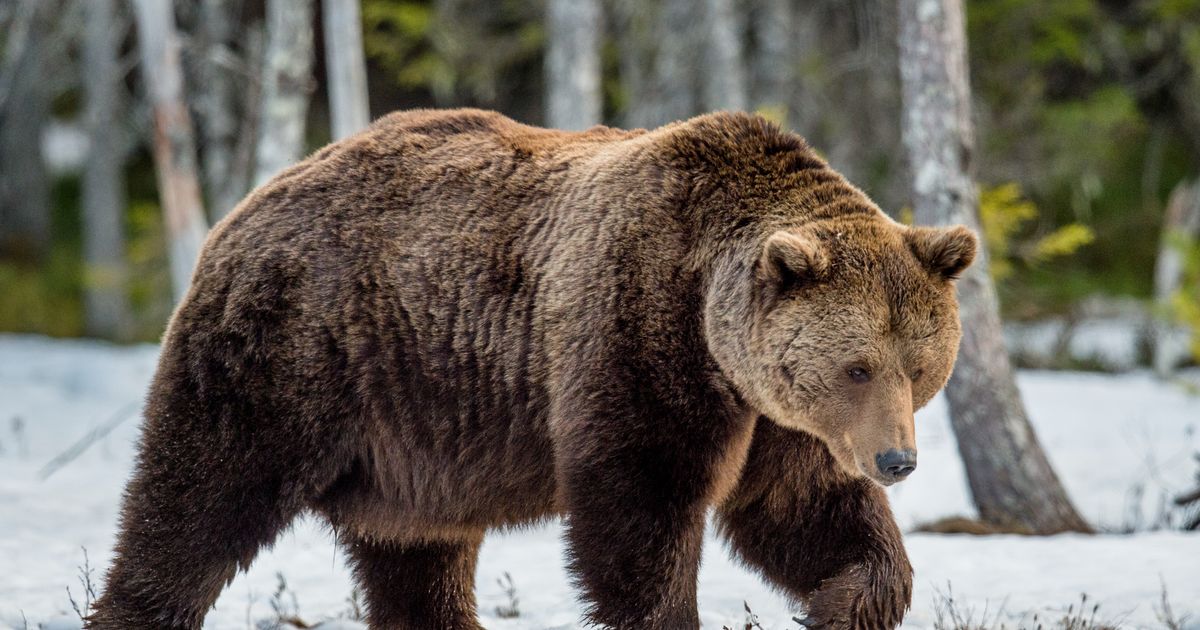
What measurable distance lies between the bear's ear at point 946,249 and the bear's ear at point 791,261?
0.35 m

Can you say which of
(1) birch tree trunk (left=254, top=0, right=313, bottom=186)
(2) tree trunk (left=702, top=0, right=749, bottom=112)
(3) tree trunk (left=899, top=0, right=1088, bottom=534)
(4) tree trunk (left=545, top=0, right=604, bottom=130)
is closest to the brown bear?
(3) tree trunk (left=899, top=0, right=1088, bottom=534)

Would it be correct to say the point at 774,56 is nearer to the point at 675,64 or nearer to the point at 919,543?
the point at 675,64

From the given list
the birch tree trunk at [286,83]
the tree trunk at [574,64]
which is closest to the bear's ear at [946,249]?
the birch tree trunk at [286,83]

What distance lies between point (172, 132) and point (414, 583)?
21.9ft

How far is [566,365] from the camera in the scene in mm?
4207

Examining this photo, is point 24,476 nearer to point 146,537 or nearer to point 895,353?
point 146,537

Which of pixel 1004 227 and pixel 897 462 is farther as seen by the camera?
pixel 1004 227

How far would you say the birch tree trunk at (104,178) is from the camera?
590 inches

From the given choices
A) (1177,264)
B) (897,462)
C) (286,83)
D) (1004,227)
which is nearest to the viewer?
(897,462)

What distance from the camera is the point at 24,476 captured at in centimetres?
882

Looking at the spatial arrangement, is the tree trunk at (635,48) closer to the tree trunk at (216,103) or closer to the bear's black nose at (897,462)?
the tree trunk at (216,103)

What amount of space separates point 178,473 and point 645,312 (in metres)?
1.76

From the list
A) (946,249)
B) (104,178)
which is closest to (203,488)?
(946,249)

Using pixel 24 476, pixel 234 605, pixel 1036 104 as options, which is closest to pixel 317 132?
pixel 1036 104
